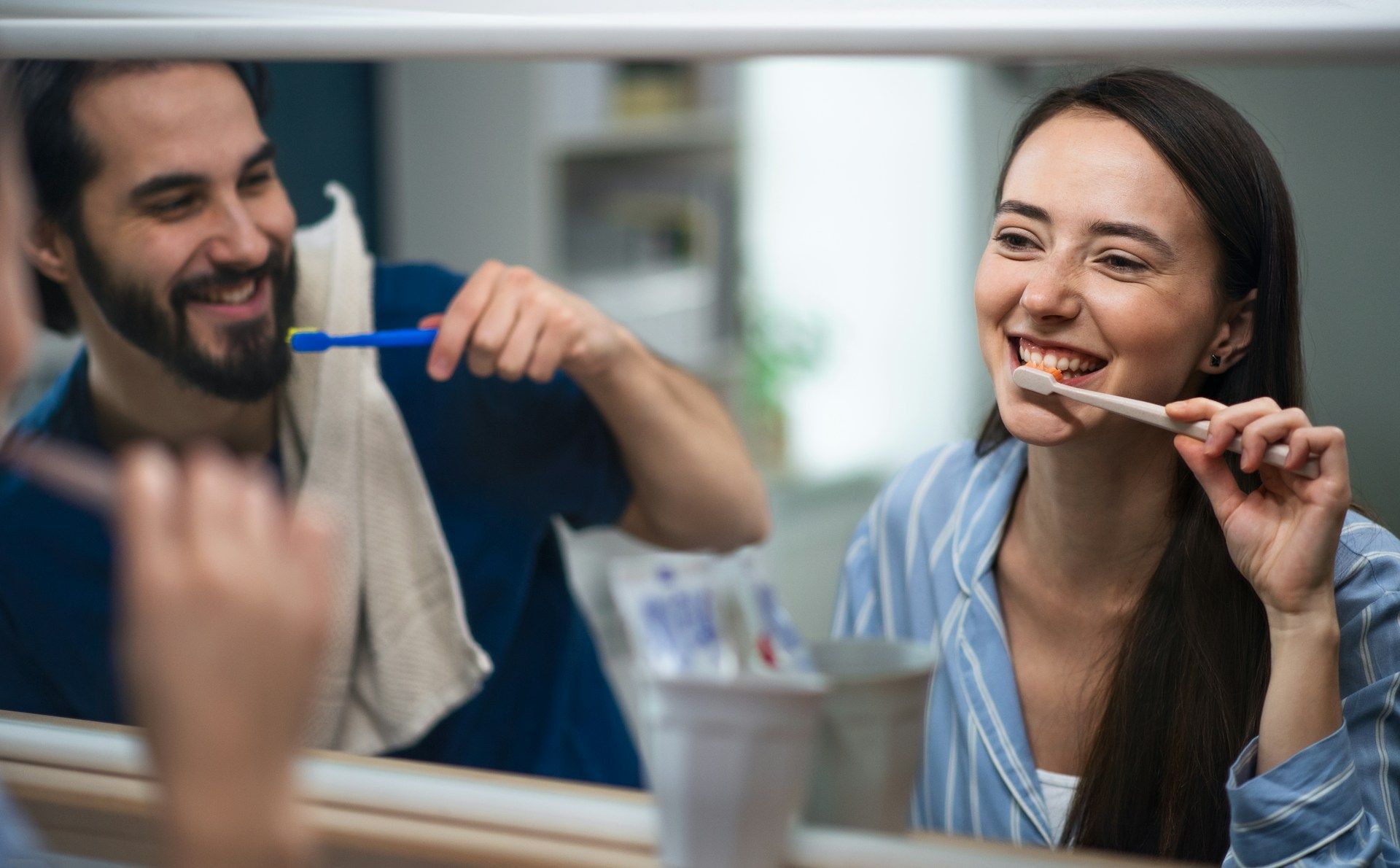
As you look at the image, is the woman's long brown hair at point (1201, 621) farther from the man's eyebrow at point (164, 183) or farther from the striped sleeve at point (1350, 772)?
the man's eyebrow at point (164, 183)

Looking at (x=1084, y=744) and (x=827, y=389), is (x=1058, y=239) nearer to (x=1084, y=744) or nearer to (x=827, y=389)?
(x=1084, y=744)

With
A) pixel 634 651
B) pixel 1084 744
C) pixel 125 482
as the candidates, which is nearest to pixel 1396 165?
pixel 1084 744

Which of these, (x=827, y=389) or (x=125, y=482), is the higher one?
(x=125, y=482)

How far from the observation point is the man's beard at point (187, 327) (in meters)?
0.90

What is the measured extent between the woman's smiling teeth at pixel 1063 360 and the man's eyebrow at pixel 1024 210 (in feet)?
0.25

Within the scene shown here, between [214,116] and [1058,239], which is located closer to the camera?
[1058,239]

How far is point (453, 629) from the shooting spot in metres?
0.98

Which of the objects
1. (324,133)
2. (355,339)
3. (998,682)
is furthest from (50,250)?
(324,133)

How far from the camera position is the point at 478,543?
3.34 feet

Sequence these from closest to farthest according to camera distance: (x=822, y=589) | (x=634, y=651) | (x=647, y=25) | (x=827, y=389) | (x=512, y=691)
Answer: (x=634, y=651) → (x=647, y=25) → (x=512, y=691) → (x=822, y=589) → (x=827, y=389)

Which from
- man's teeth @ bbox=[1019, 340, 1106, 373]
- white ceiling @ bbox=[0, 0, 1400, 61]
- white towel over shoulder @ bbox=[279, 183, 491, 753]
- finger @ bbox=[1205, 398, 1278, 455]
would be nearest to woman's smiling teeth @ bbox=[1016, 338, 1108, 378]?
man's teeth @ bbox=[1019, 340, 1106, 373]

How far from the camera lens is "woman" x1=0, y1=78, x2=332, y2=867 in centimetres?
38

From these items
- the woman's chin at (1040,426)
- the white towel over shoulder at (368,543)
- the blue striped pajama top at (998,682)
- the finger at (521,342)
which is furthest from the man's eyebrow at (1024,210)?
the white towel over shoulder at (368,543)

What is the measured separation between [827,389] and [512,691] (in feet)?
7.04
